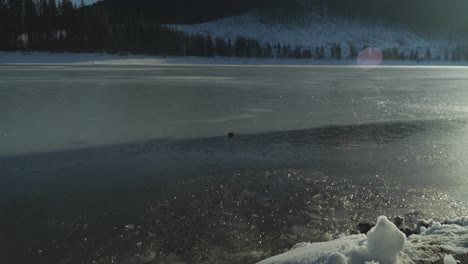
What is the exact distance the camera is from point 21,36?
233 ft

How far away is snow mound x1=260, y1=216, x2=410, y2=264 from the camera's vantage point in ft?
12.4

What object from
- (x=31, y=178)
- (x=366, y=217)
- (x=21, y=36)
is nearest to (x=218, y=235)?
(x=366, y=217)

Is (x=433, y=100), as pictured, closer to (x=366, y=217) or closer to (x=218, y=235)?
(x=366, y=217)

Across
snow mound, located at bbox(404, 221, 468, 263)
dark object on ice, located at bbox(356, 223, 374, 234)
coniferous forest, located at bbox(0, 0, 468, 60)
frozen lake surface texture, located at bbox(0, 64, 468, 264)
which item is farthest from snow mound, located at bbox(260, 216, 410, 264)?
coniferous forest, located at bbox(0, 0, 468, 60)

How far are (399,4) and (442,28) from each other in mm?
18956

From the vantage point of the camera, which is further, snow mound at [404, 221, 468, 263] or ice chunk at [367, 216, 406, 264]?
snow mound at [404, 221, 468, 263]

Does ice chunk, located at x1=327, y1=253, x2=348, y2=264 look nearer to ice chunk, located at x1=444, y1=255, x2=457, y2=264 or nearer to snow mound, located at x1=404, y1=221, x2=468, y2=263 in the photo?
snow mound, located at x1=404, y1=221, x2=468, y2=263

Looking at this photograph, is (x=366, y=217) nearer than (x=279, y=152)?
Yes

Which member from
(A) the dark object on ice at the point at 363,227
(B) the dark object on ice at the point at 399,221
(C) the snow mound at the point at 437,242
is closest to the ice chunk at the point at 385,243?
(C) the snow mound at the point at 437,242

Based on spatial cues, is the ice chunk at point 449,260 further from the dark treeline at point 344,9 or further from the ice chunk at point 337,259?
the dark treeline at point 344,9

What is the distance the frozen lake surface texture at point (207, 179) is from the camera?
5.16 metres

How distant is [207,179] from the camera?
24.4 ft

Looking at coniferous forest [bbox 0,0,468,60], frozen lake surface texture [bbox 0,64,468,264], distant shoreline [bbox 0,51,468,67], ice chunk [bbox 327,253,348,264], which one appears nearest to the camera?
ice chunk [bbox 327,253,348,264]

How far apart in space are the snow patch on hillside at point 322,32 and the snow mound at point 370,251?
12760cm
